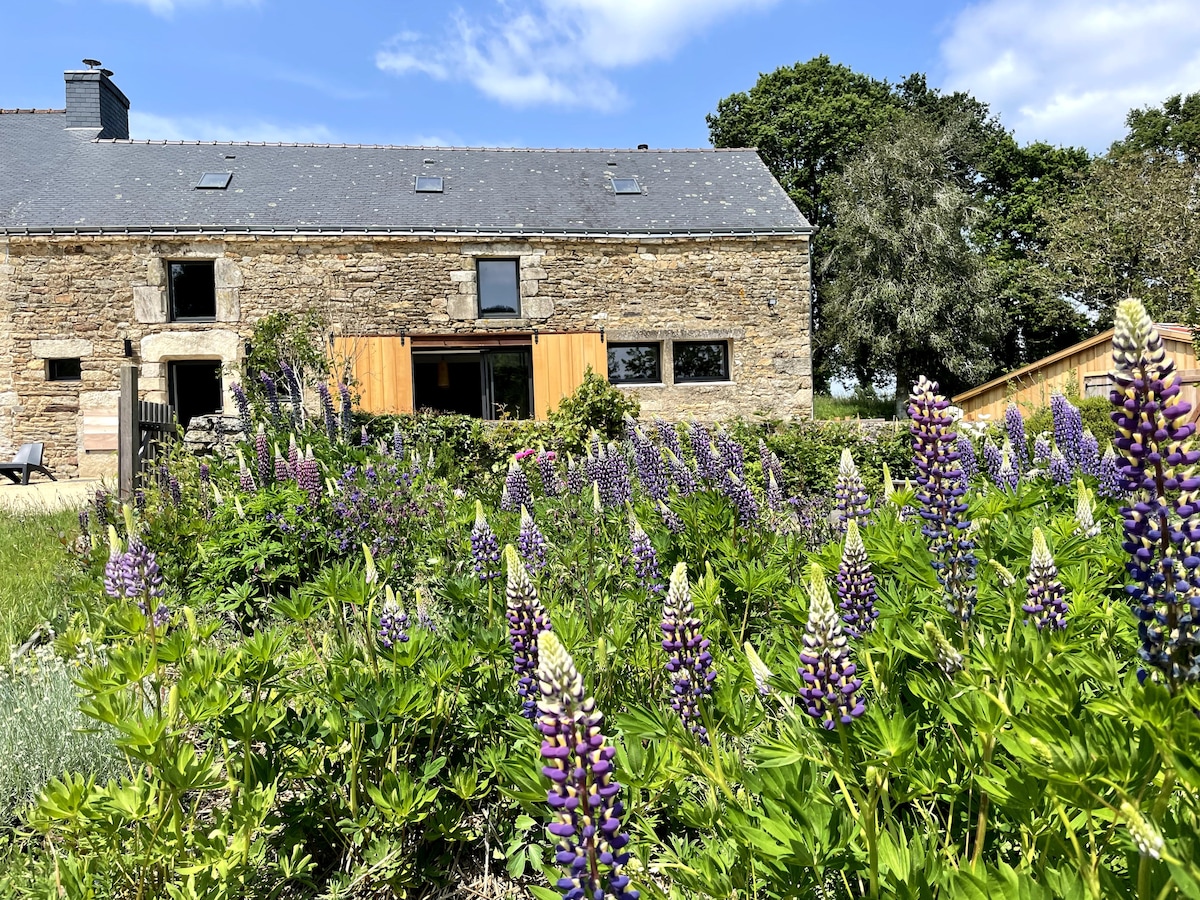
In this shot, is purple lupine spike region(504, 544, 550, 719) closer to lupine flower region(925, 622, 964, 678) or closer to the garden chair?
lupine flower region(925, 622, 964, 678)

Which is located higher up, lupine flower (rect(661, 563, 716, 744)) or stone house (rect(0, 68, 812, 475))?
stone house (rect(0, 68, 812, 475))

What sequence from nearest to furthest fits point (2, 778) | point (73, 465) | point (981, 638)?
point (981, 638) < point (2, 778) < point (73, 465)

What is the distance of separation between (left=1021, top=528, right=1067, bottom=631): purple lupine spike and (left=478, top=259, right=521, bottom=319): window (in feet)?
57.3

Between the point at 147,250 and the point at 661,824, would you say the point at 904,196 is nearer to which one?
the point at 147,250

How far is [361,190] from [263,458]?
14555mm

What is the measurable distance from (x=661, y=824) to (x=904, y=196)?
1149 inches

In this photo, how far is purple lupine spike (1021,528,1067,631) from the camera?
6.16ft

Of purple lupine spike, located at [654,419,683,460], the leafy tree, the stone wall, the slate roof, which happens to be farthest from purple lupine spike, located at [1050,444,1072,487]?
the leafy tree

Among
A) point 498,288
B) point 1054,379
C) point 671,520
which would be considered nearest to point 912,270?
point 1054,379

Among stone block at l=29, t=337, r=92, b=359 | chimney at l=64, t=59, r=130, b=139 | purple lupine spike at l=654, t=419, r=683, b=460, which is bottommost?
purple lupine spike at l=654, t=419, r=683, b=460

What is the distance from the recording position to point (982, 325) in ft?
88.5

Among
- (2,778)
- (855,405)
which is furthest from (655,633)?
(855,405)

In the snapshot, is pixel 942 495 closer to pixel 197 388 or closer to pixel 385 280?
pixel 385 280

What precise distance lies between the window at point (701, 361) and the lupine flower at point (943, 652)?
1757cm
